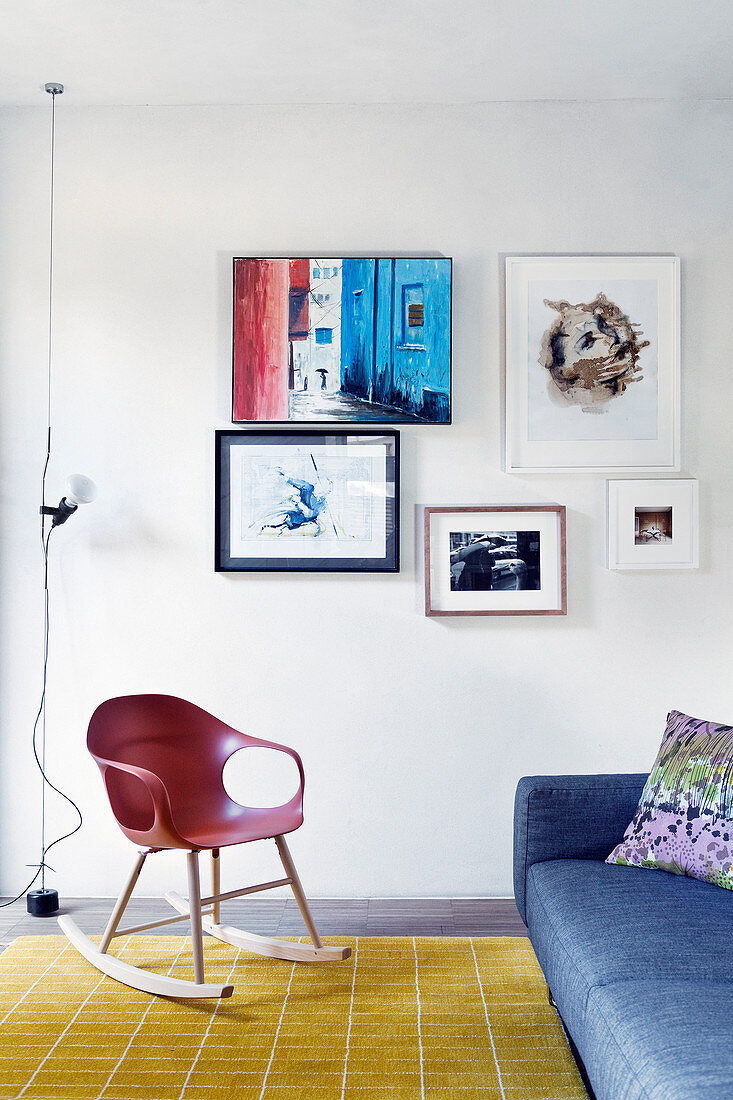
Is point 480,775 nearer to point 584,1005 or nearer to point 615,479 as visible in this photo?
point 615,479

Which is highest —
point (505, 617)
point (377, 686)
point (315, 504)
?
point (315, 504)

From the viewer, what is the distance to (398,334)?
314 cm

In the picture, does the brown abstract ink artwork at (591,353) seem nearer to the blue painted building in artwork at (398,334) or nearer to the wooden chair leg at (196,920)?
the blue painted building in artwork at (398,334)

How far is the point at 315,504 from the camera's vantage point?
3.17 metres

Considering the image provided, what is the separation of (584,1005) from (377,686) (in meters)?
1.59

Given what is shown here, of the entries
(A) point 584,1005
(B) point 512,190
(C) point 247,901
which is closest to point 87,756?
(C) point 247,901

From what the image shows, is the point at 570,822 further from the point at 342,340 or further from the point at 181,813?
the point at 342,340

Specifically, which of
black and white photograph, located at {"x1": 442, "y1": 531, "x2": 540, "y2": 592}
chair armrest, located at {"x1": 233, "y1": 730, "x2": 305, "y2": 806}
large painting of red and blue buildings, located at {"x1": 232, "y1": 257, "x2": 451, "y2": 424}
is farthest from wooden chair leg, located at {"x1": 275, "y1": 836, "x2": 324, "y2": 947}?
large painting of red and blue buildings, located at {"x1": 232, "y1": 257, "x2": 451, "y2": 424}

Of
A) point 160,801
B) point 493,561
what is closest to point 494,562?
point 493,561

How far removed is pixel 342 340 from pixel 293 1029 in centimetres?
217

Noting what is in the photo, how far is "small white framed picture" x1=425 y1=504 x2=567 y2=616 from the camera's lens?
3.16m

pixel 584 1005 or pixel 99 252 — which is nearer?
pixel 584 1005

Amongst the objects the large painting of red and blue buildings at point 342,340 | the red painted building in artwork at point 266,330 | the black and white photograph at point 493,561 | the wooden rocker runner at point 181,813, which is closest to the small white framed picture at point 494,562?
the black and white photograph at point 493,561

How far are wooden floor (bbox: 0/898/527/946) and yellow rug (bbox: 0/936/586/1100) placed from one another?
0.45 ft
